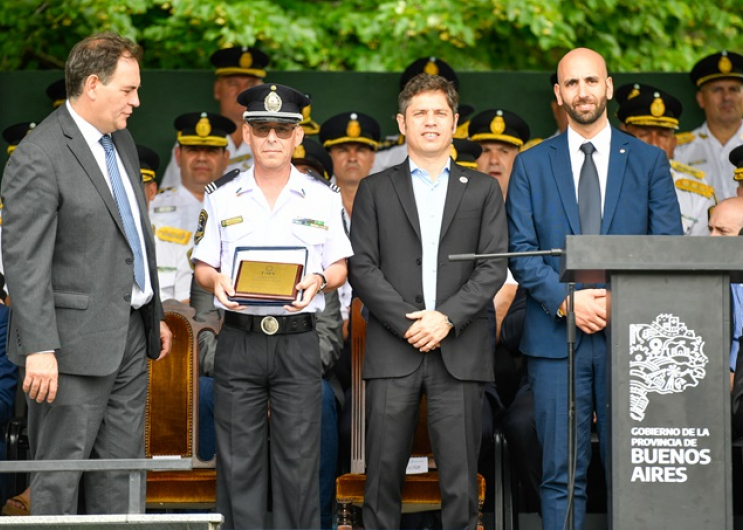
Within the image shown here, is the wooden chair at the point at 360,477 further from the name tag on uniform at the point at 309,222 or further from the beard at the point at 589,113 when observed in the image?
the beard at the point at 589,113

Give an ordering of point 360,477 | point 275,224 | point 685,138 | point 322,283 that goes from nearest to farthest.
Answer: point 322,283, point 275,224, point 360,477, point 685,138

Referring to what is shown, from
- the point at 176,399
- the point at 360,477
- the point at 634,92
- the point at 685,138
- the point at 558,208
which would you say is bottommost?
the point at 360,477

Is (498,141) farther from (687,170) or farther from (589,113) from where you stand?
(589,113)

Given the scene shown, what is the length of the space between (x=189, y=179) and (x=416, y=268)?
2966mm

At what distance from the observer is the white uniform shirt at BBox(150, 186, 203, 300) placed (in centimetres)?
761

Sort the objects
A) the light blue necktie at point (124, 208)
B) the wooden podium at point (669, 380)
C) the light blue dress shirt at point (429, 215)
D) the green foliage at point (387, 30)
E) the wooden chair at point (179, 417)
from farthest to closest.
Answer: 1. the green foliage at point (387, 30)
2. the wooden chair at point (179, 417)
3. the light blue dress shirt at point (429, 215)
4. the light blue necktie at point (124, 208)
5. the wooden podium at point (669, 380)

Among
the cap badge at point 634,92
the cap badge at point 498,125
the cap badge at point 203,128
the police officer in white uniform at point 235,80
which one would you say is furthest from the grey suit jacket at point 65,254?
the cap badge at point 634,92

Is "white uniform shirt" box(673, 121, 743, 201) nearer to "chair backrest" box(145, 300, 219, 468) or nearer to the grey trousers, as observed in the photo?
"chair backrest" box(145, 300, 219, 468)

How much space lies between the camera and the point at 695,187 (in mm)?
7855

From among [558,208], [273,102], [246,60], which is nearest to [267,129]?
[273,102]

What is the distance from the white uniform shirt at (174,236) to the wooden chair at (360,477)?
1881mm

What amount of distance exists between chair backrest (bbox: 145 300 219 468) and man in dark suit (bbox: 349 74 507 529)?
94cm

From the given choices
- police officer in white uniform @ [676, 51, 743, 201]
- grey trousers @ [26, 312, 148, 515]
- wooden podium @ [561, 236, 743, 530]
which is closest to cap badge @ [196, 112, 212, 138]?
police officer in white uniform @ [676, 51, 743, 201]

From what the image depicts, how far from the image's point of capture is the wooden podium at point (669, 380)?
12.7 ft
